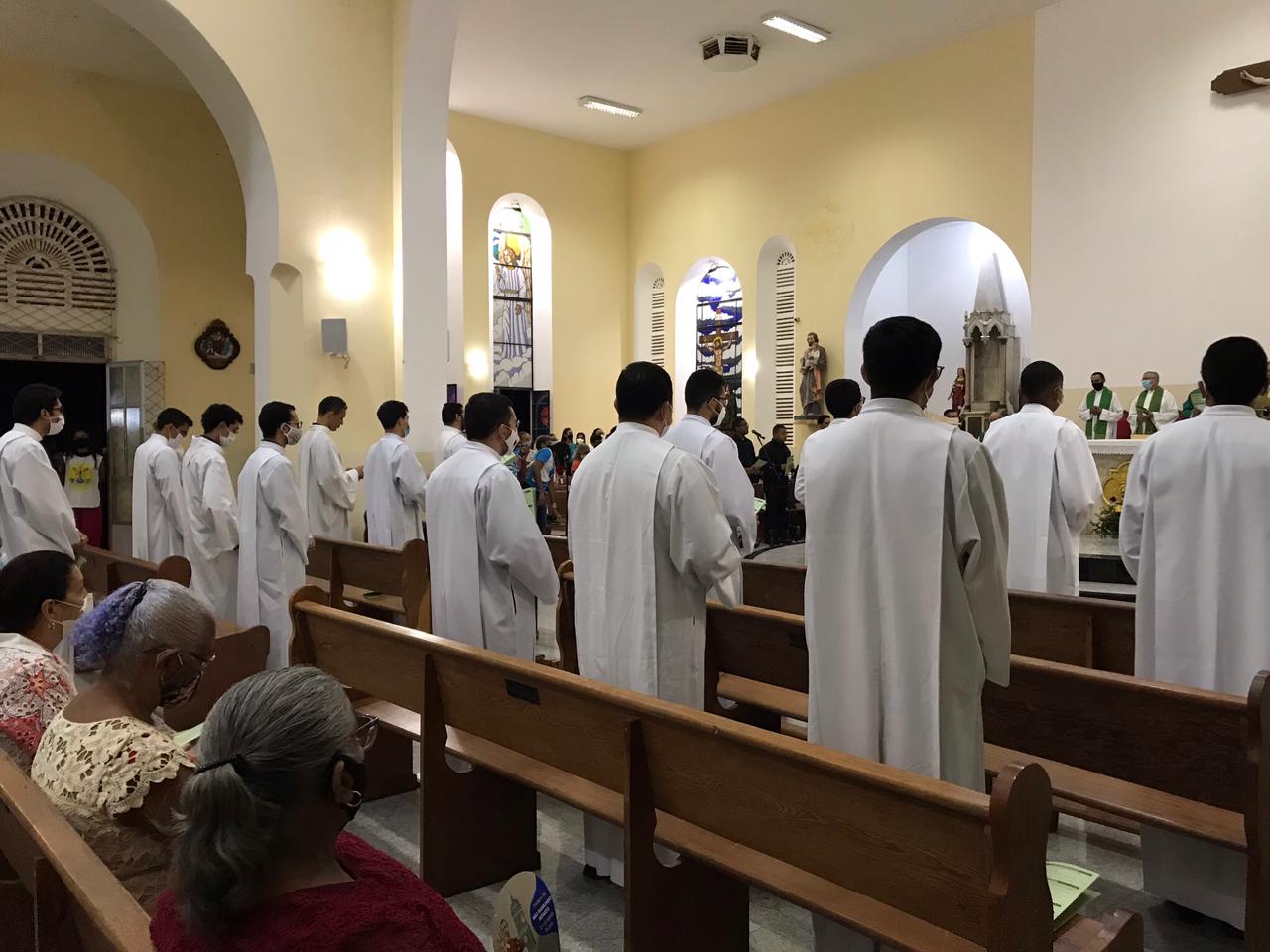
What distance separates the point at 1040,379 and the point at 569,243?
1291 cm

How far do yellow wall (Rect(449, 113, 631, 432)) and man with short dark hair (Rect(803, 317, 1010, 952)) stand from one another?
14.1 m

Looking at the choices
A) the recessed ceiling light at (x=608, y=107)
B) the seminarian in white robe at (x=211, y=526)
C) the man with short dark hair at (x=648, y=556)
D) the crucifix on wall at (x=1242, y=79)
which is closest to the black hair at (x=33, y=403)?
the seminarian in white robe at (x=211, y=526)

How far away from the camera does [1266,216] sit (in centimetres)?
1040

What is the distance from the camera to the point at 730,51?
12859 millimetres

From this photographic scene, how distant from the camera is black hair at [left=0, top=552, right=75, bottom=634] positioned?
2.78 meters

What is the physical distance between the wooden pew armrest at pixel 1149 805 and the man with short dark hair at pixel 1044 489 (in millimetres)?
3013

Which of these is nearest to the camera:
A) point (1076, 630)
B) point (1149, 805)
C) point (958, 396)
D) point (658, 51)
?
point (1149, 805)

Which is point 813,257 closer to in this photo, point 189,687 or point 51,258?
point 51,258

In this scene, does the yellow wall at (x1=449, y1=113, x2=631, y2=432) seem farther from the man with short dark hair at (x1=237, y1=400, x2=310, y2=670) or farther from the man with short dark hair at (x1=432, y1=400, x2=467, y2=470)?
the man with short dark hair at (x1=237, y1=400, x2=310, y2=670)

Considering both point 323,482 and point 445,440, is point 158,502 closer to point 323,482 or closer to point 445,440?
point 323,482

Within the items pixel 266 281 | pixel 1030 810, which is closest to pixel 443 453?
pixel 266 281

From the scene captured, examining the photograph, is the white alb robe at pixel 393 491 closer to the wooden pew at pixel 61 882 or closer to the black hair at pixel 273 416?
the black hair at pixel 273 416

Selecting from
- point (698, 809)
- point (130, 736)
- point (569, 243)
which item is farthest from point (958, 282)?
point (130, 736)

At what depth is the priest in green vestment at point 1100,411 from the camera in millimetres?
11156
